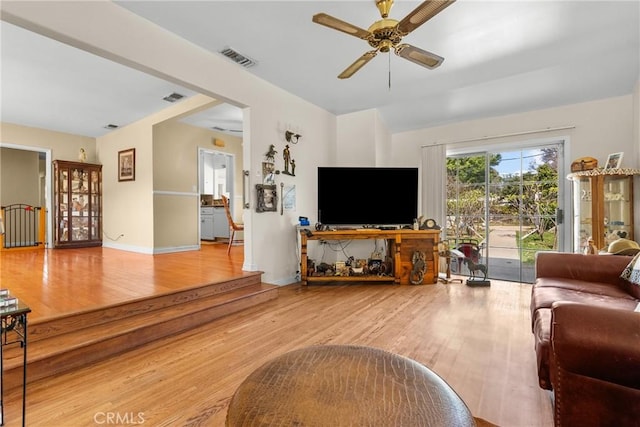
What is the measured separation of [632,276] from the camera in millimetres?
2117

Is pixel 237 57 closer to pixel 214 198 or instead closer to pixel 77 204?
pixel 214 198

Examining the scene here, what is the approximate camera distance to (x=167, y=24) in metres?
2.72

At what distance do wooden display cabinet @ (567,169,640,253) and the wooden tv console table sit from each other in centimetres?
178

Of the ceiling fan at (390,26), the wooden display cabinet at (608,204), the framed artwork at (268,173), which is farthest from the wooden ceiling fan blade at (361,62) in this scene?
the wooden display cabinet at (608,204)

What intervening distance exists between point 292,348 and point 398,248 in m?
2.51

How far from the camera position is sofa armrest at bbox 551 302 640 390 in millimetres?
1155

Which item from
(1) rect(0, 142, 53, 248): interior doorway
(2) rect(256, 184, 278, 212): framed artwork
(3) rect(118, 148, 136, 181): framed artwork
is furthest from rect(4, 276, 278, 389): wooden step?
(1) rect(0, 142, 53, 248): interior doorway

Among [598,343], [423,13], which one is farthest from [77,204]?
[598,343]

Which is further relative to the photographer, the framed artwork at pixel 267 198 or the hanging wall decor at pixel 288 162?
the hanging wall decor at pixel 288 162

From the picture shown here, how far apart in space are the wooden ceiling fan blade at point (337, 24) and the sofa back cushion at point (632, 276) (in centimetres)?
254

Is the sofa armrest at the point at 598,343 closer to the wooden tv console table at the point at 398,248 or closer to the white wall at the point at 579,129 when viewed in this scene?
the wooden tv console table at the point at 398,248

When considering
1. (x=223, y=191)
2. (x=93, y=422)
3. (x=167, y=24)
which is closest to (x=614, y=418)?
(x=93, y=422)

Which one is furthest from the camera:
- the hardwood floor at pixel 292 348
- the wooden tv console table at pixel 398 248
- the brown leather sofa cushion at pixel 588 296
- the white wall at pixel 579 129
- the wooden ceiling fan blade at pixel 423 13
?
the wooden tv console table at pixel 398 248

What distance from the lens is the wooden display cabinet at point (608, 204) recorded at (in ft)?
11.4
